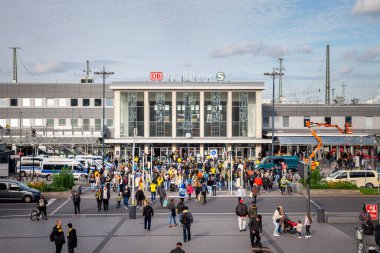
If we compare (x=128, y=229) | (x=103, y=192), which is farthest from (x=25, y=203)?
(x=128, y=229)

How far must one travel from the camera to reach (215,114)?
74.1 m

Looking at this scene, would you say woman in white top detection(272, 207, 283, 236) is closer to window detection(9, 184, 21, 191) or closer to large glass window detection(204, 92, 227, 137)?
window detection(9, 184, 21, 191)

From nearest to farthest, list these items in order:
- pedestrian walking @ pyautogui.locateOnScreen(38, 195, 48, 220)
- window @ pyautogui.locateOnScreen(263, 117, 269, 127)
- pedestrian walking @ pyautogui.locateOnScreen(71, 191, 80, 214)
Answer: pedestrian walking @ pyautogui.locateOnScreen(38, 195, 48, 220)
pedestrian walking @ pyautogui.locateOnScreen(71, 191, 80, 214)
window @ pyautogui.locateOnScreen(263, 117, 269, 127)

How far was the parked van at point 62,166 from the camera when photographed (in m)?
51.5

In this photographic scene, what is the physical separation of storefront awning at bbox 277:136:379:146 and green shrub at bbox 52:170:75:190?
38.2 m

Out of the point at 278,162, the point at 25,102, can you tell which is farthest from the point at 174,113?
the point at 25,102

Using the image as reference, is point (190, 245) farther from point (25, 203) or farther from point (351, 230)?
point (25, 203)

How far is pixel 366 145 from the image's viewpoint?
236 feet

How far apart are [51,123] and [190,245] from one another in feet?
204

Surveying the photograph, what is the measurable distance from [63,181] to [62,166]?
11.8 metres

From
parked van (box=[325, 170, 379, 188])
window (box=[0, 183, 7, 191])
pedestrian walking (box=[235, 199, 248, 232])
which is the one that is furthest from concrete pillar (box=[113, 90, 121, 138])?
pedestrian walking (box=[235, 199, 248, 232])

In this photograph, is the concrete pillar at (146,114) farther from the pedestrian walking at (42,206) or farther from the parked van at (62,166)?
the pedestrian walking at (42,206)

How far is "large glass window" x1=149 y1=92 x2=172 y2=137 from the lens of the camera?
73.8 metres

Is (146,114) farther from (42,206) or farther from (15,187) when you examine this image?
(42,206)
